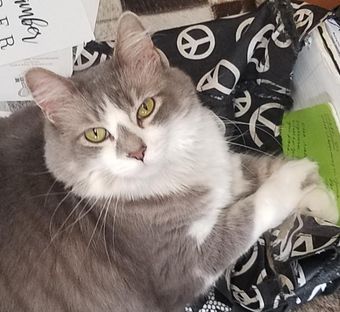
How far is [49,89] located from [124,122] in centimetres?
13

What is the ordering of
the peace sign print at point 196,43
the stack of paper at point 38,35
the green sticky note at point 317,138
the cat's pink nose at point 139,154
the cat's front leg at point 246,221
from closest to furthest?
the cat's pink nose at point 139,154 → the cat's front leg at point 246,221 → the green sticky note at point 317,138 → the peace sign print at point 196,43 → the stack of paper at point 38,35

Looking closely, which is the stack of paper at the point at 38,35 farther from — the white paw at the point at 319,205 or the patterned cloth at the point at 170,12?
the white paw at the point at 319,205

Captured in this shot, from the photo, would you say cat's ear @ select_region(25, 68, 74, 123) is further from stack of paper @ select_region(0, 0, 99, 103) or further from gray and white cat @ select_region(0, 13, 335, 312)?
stack of paper @ select_region(0, 0, 99, 103)

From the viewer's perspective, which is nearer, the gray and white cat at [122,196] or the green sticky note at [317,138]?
the gray and white cat at [122,196]

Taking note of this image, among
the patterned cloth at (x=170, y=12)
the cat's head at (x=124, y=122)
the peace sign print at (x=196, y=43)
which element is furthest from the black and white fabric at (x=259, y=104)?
the cat's head at (x=124, y=122)

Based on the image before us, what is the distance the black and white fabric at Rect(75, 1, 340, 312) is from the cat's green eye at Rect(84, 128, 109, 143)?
0.34 m

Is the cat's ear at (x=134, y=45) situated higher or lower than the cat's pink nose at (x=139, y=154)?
higher

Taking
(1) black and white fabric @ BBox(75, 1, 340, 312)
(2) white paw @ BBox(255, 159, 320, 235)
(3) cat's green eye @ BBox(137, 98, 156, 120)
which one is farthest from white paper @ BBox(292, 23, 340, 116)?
(3) cat's green eye @ BBox(137, 98, 156, 120)

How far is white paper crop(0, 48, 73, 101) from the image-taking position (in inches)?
60.2

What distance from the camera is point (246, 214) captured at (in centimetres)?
118

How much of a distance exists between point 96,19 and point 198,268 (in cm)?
70

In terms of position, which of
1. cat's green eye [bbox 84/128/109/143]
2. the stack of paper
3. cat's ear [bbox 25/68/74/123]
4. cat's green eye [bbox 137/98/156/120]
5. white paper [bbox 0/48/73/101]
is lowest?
white paper [bbox 0/48/73/101]

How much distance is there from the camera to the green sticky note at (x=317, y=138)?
127 centimetres

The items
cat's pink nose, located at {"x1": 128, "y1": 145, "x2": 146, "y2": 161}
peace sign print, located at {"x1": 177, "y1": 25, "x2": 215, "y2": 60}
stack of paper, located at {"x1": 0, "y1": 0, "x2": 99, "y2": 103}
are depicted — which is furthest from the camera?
stack of paper, located at {"x1": 0, "y1": 0, "x2": 99, "y2": 103}
